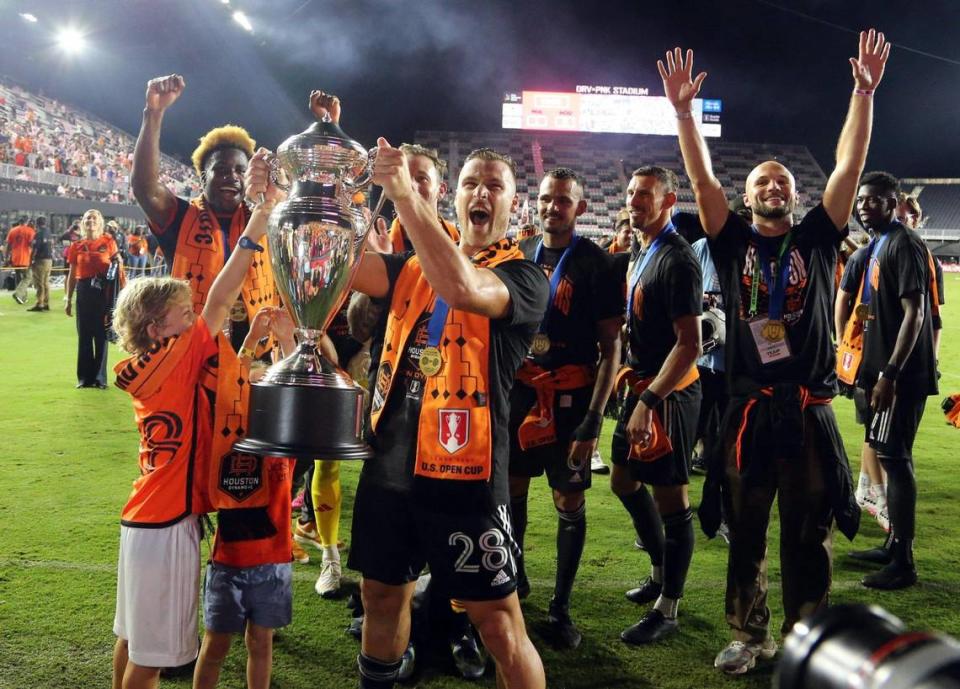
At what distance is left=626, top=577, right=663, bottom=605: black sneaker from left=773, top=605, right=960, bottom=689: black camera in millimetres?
3151

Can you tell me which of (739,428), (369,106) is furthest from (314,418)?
(369,106)


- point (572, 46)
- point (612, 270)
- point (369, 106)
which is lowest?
point (612, 270)

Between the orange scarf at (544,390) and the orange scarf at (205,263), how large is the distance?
1.12 meters

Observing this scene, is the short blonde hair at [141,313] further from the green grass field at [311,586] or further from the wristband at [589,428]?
the wristband at [589,428]

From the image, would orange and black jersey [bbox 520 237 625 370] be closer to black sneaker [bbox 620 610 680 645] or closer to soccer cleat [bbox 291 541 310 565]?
black sneaker [bbox 620 610 680 645]

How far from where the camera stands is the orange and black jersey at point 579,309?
3.42 metres

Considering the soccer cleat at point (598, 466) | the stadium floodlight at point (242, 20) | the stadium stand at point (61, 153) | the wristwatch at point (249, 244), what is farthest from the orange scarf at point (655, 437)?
the stadium floodlight at point (242, 20)

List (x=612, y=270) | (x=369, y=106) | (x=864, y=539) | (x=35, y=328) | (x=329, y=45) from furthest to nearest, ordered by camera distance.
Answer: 1. (x=369, y=106)
2. (x=329, y=45)
3. (x=35, y=328)
4. (x=864, y=539)
5. (x=612, y=270)

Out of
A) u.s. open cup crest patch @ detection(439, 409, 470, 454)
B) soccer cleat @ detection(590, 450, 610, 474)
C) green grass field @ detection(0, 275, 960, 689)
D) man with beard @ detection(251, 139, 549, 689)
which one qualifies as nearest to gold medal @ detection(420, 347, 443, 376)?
man with beard @ detection(251, 139, 549, 689)

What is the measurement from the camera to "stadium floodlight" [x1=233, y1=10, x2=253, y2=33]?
25.2 meters

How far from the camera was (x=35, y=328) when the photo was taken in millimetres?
13547

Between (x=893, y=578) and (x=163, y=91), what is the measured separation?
3.89m

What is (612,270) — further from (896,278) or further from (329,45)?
(329,45)

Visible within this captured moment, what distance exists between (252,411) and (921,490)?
559cm
